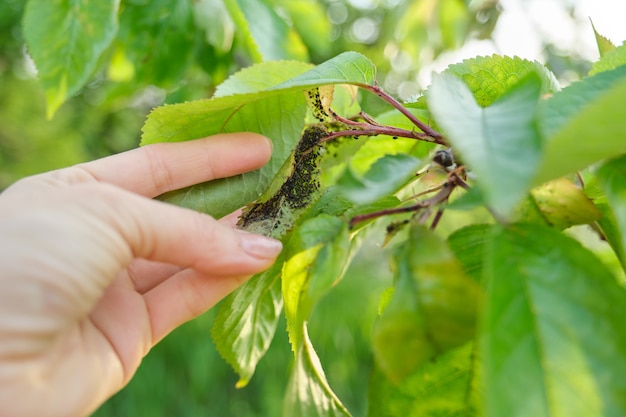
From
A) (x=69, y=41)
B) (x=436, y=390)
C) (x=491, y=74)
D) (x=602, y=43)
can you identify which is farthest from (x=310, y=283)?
(x=69, y=41)

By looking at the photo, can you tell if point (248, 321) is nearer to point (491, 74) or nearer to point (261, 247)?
point (261, 247)

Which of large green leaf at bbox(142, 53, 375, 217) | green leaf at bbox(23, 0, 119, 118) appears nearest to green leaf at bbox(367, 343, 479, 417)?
large green leaf at bbox(142, 53, 375, 217)

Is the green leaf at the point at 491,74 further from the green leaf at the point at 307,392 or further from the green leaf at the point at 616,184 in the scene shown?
the green leaf at the point at 307,392

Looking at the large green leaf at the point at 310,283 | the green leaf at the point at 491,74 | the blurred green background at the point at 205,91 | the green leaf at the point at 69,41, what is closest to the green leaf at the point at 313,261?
the large green leaf at the point at 310,283

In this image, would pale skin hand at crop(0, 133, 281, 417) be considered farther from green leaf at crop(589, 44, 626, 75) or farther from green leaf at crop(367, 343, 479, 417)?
green leaf at crop(589, 44, 626, 75)

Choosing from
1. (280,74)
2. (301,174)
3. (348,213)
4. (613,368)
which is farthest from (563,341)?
(280,74)

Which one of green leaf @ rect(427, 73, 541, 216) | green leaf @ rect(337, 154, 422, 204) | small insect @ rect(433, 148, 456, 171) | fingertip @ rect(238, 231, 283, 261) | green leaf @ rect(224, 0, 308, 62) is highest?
green leaf @ rect(427, 73, 541, 216)

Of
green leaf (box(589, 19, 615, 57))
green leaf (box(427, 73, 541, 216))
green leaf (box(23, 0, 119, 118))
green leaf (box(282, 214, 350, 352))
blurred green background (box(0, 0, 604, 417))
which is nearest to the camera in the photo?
green leaf (box(427, 73, 541, 216))
